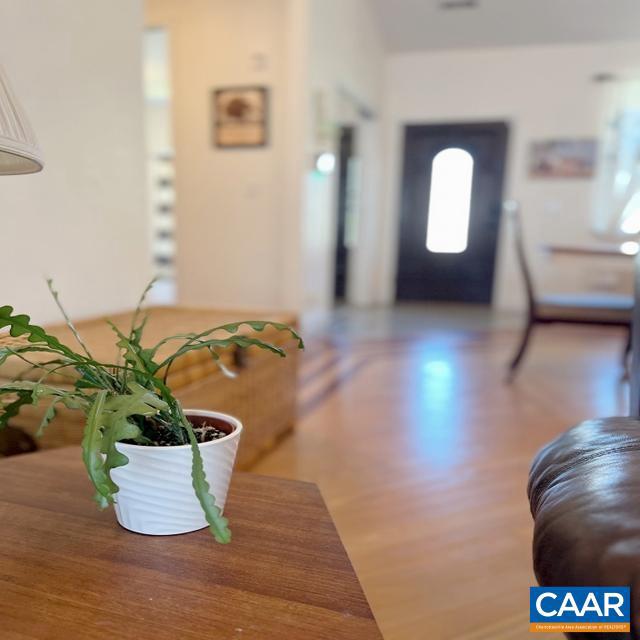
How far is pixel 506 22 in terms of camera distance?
4.79m

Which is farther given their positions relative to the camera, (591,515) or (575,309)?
(575,309)

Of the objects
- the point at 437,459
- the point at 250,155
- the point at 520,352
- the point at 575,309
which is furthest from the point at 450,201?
the point at 437,459

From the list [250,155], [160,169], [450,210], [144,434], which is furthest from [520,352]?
[160,169]

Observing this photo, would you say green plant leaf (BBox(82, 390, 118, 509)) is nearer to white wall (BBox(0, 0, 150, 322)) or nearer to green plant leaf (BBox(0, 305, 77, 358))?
green plant leaf (BBox(0, 305, 77, 358))

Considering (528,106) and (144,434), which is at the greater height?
(528,106)

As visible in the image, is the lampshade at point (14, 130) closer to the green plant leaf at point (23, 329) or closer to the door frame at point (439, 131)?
the green plant leaf at point (23, 329)

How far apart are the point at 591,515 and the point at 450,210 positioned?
540 centimetres

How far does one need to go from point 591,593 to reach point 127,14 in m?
2.02

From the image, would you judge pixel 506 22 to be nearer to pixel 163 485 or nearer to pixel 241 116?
pixel 241 116

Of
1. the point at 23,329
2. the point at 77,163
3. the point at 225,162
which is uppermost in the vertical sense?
the point at 225,162

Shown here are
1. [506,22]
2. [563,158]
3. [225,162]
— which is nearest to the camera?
[225,162]

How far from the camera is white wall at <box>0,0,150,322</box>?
1.30 metres

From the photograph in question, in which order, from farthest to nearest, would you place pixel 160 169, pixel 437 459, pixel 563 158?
pixel 160 169 → pixel 563 158 → pixel 437 459

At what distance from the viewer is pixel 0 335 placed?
65cm
